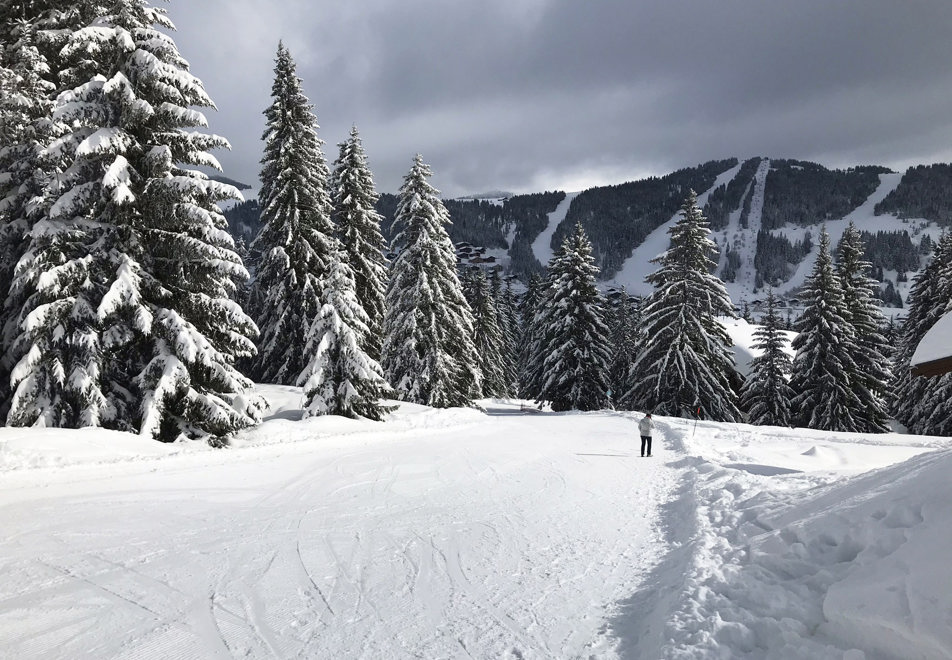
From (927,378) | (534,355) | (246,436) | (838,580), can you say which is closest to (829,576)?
(838,580)

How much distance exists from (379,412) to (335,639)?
1515cm

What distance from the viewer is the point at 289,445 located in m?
14.1

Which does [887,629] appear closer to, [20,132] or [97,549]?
[97,549]

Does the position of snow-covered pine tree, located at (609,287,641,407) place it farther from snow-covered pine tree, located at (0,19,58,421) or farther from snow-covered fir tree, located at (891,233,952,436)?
snow-covered pine tree, located at (0,19,58,421)

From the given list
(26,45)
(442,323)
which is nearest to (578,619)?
(26,45)

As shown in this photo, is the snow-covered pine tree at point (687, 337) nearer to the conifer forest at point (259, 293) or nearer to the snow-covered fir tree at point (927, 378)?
the conifer forest at point (259, 293)

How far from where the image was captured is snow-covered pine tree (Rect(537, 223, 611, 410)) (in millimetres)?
34438

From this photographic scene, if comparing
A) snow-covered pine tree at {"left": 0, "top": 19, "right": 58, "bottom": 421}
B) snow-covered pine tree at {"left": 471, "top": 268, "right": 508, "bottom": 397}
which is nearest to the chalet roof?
snow-covered pine tree at {"left": 0, "top": 19, "right": 58, "bottom": 421}

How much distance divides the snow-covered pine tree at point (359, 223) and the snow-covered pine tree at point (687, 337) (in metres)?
15.7

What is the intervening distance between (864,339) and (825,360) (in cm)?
502

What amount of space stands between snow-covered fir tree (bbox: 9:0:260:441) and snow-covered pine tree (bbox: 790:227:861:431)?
2880cm

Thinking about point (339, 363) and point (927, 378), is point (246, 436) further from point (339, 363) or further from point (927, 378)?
point (927, 378)

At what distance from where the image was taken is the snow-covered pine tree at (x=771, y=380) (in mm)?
32219

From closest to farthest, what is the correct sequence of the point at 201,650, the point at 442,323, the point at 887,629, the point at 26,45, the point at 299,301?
1. the point at 887,629
2. the point at 201,650
3. the point at 26,45
4. the point at 299,301
5. the point at 442,323
